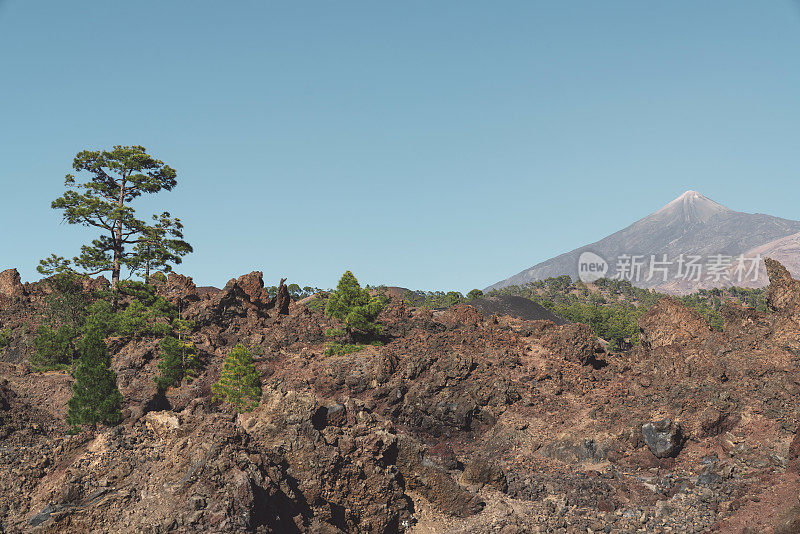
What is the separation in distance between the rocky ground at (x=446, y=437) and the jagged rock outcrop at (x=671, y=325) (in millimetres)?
130

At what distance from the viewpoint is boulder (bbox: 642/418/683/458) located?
27.7 meters

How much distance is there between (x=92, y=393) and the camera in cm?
3062

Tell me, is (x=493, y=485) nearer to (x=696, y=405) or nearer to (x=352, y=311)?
(x=696, y=405)

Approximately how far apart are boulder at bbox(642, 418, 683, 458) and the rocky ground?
92 mm

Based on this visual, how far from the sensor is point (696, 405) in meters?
29.7

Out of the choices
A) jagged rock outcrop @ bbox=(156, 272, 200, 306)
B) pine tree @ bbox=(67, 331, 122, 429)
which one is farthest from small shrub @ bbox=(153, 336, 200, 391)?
jagged rock outcrop @ bbox=(156, 272, 200, 306)

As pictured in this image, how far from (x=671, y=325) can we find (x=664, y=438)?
1590 centimetres

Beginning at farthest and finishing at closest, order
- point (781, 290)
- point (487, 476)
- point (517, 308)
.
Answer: point (517, 308), point (781, 290), point (487, 476)

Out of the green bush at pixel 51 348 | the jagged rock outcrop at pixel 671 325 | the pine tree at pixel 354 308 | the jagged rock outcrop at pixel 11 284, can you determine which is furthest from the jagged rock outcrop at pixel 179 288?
the jagged rock outcrop at pixel 671 325

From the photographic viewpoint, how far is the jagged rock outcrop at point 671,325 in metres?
41.0

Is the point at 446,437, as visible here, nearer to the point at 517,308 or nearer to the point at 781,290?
the point at 781,290

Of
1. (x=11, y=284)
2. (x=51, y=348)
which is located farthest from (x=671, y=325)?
(x=11, y=284)

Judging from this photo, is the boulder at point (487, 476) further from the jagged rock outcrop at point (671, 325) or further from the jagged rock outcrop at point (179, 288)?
the jagged rock outcrop at point (179, 288)

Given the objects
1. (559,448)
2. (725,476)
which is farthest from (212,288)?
(725,476)
